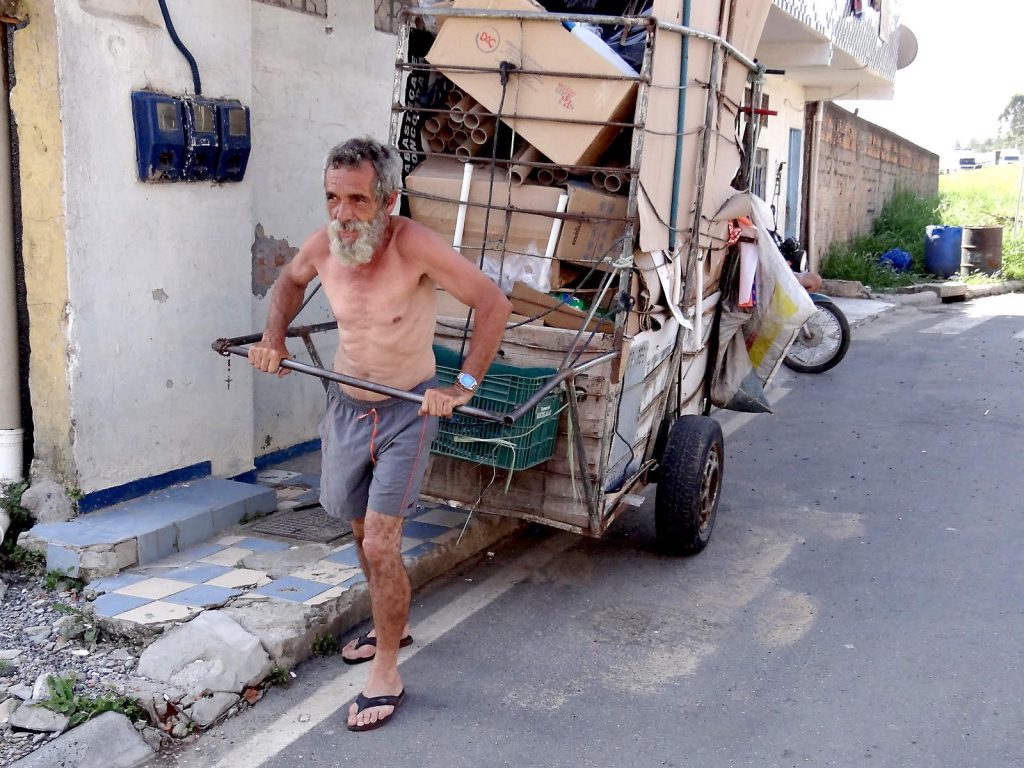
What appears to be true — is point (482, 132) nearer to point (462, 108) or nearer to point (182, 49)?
point (462, 108)

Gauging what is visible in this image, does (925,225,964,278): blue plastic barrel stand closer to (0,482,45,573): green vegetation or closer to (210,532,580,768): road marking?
(210,532,580,768): road marking

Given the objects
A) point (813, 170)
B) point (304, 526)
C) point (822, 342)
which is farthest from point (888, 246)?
point (304, 526)

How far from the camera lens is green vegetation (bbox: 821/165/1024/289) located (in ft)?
57.9

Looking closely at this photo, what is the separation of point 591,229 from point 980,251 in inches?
602

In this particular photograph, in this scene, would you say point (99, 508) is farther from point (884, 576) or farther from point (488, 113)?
point (884, 576)

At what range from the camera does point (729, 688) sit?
4.08 metres

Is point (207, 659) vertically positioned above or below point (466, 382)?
below

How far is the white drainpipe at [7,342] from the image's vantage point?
189 inches

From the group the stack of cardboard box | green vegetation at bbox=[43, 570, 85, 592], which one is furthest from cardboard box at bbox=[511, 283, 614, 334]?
green vegetation at bbox=[43, 570, 85, 592]

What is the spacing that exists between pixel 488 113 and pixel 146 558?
97.4 inches

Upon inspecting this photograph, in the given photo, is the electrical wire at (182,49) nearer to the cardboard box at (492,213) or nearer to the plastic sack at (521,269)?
the cardboard box at (492,213)

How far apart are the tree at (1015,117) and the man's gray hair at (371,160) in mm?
80063

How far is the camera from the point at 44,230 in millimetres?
4715

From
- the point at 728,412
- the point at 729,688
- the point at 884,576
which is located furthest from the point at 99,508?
the point at 728,412
